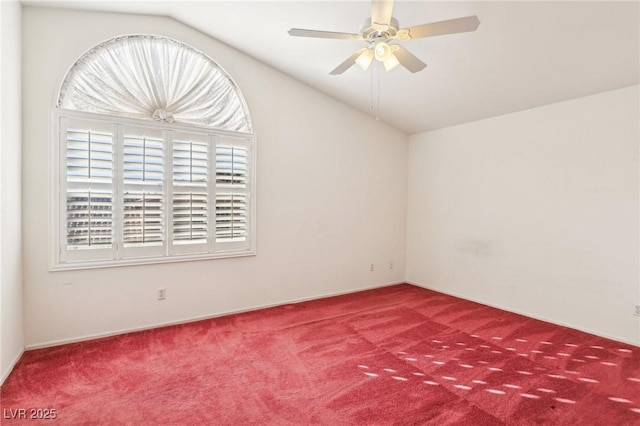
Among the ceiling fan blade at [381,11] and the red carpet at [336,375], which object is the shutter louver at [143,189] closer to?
the red carpet at [336,375]

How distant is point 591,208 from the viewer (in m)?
3.23

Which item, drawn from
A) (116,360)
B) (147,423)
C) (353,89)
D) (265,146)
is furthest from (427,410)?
(353,89)

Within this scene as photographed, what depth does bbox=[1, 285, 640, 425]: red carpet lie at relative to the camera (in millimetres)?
1986

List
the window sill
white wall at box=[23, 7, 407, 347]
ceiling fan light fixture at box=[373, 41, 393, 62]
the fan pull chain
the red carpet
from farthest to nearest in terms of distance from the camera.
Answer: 1. the fan pull chain
2. the window sill
3. white wall at box=[23, 7, 407, 347]
4. ceiling fan light fixture at box=[373, 41, 393, 62]
5. the red carpet

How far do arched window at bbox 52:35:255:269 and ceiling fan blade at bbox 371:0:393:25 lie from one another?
222cm

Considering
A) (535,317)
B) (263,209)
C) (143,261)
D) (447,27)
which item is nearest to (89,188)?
(143,261)

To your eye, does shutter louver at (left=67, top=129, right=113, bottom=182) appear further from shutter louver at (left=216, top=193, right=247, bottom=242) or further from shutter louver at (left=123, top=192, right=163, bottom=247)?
shutter louver at (left=216, top=193, right=247, bottom=242)

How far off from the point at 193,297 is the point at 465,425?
2910 millimetres

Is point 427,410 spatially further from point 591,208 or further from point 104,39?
point 104,39

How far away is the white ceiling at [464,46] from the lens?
94.5 inches

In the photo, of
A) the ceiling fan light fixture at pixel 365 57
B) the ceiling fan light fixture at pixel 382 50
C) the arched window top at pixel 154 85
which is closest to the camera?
the ceiling fan light fixture at pixel 382 50

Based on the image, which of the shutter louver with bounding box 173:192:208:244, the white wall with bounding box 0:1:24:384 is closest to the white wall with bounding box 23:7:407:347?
the white wall with bounding box 0:1:24:384

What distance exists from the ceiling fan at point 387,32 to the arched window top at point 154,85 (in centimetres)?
178

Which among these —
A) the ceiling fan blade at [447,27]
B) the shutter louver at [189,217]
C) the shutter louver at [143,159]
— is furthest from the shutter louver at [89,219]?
the ceiling fan blade at [447,27]
